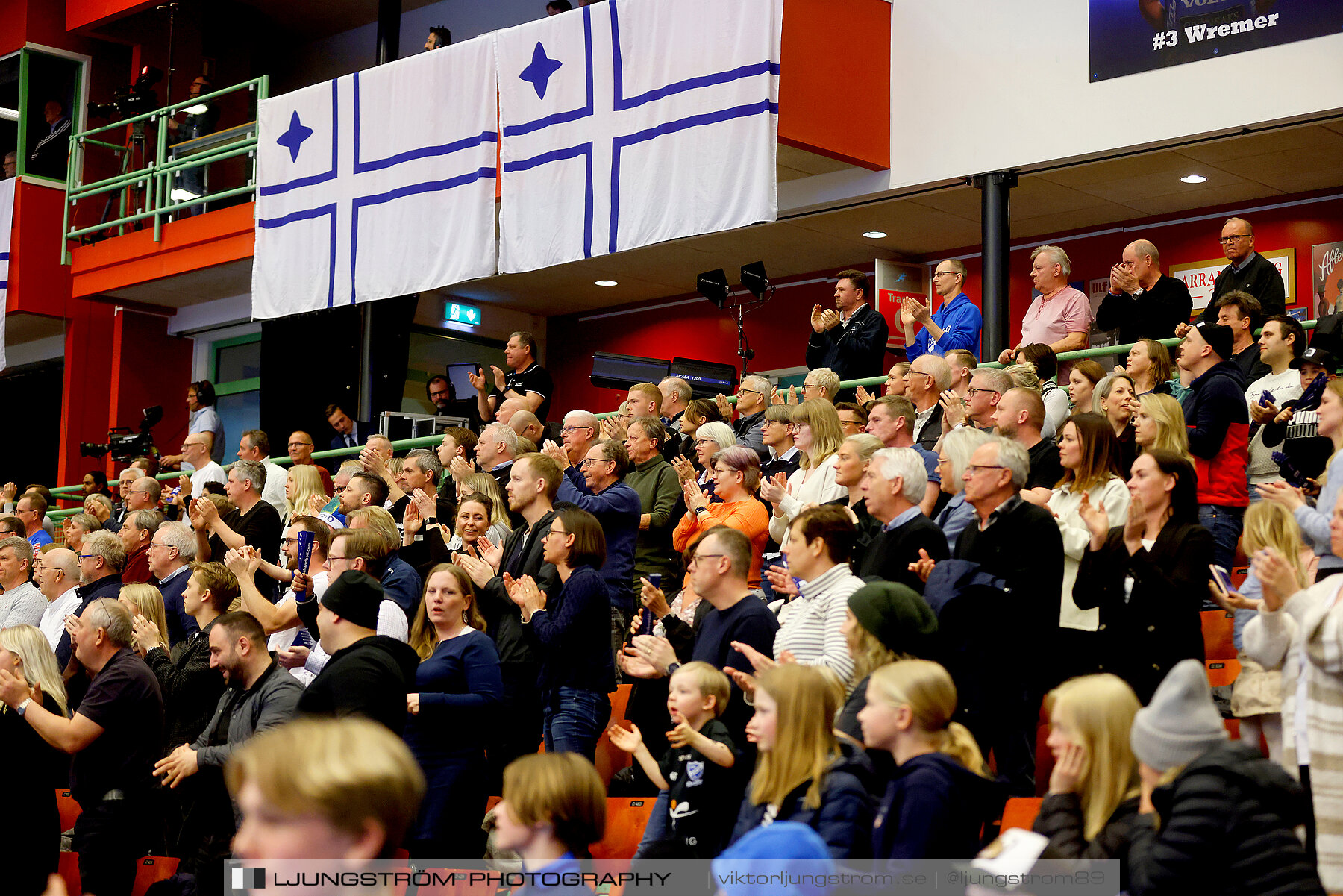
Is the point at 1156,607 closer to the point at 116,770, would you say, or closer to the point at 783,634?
the point at 783,634

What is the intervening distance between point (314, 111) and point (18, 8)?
6133mm

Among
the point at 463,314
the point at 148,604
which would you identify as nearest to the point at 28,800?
the point at 148,604

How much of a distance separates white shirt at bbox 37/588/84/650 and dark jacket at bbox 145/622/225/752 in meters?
2.02

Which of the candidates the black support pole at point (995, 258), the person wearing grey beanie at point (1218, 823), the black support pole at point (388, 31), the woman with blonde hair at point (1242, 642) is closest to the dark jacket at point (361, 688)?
the person wearing grey beanie at point (1218, 823)

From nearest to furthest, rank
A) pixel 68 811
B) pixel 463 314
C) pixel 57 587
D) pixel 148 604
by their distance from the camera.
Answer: pixel 148 604 → pixel 68 811 → pixel 57 587 → pixel 463 314

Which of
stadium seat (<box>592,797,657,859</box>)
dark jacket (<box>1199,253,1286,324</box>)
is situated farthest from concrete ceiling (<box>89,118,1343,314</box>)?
stadium seat (<box>592,797,657,859</box>)

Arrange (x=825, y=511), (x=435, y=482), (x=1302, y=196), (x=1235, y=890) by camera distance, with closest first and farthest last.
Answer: (x=1235, y=890) < (x=825, y=511) < (x=435, y=482) < (x=1302, y=196)

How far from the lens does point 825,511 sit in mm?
5051

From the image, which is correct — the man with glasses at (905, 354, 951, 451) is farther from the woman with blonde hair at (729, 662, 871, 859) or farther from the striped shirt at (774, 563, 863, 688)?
the woman with blonde hair at (729, 662, 871, 859)

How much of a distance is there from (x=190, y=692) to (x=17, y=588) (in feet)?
11.3

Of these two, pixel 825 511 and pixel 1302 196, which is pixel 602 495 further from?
pixel 1302 196

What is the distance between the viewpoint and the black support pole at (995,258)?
9750 millimetres

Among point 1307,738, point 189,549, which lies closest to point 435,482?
point 189,549

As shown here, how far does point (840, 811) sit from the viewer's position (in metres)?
3.81
